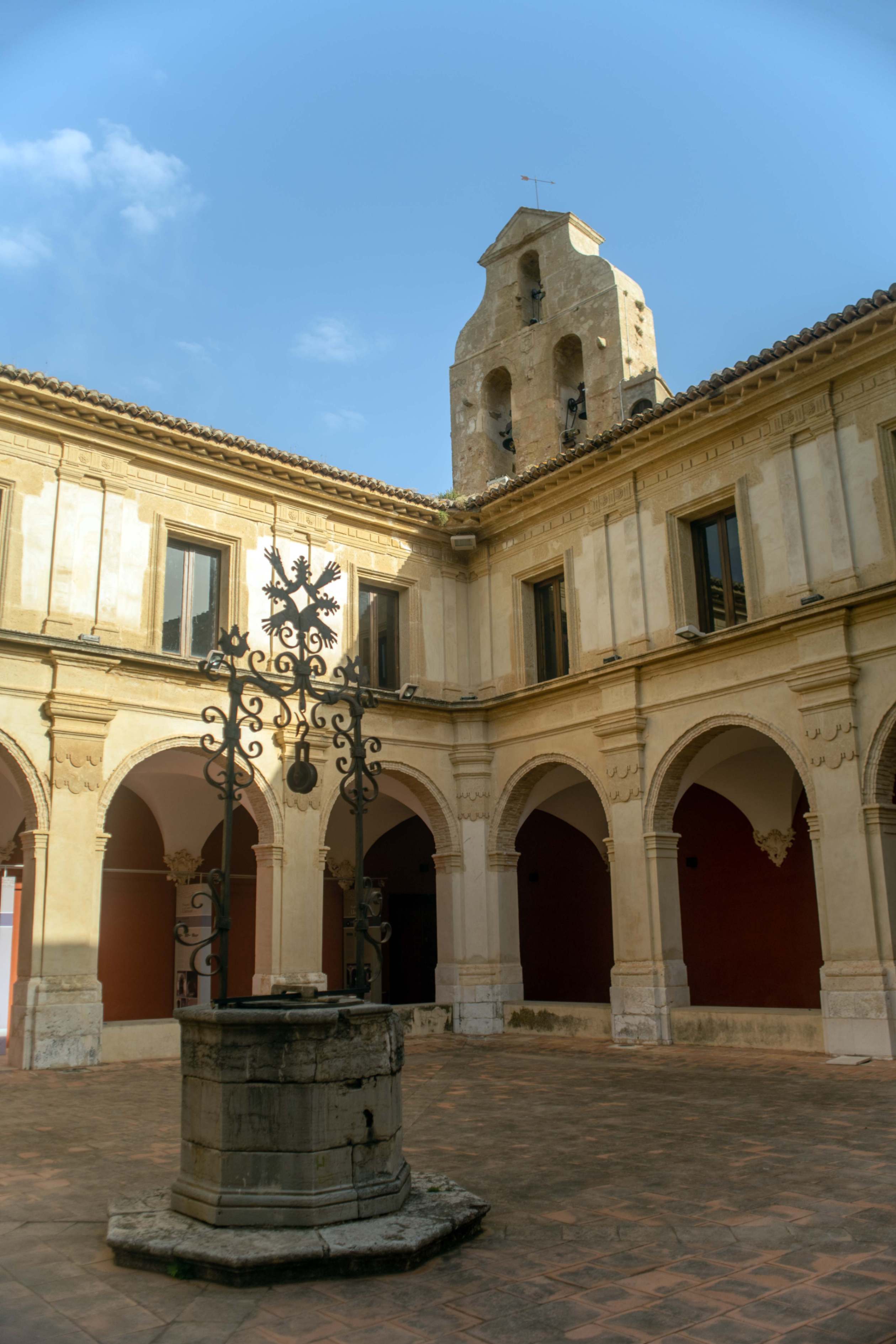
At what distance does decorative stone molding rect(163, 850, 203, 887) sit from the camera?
53.0 ft

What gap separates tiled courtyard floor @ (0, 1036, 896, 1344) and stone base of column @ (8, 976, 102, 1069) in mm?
2449

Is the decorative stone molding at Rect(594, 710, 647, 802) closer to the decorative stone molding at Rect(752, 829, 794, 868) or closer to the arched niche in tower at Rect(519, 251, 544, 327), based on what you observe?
the decorative stone molding at Rect(752, 829, 794, 868)

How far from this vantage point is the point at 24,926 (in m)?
11.8

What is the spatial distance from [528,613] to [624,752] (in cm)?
306

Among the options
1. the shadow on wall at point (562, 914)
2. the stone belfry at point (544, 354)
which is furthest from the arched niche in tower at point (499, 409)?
the shadow on wall at point (562, 914)

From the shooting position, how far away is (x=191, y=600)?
14.0m

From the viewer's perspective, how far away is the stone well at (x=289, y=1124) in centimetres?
436

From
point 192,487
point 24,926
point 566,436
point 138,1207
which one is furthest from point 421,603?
point 138,1207

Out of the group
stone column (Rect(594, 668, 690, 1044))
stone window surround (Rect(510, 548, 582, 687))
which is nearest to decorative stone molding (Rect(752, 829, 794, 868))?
stone column (Rect(594, 668, 690, 1044))

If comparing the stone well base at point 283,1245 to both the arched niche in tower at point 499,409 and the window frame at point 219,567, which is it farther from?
the arched niche in tower at point 499,409

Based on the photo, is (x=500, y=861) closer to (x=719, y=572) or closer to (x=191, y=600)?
(x=719, y=572)

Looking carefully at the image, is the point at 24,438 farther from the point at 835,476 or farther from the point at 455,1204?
the point at 455,1204

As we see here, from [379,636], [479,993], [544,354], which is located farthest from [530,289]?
[479,993]

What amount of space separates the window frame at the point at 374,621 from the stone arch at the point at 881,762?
6915mm
